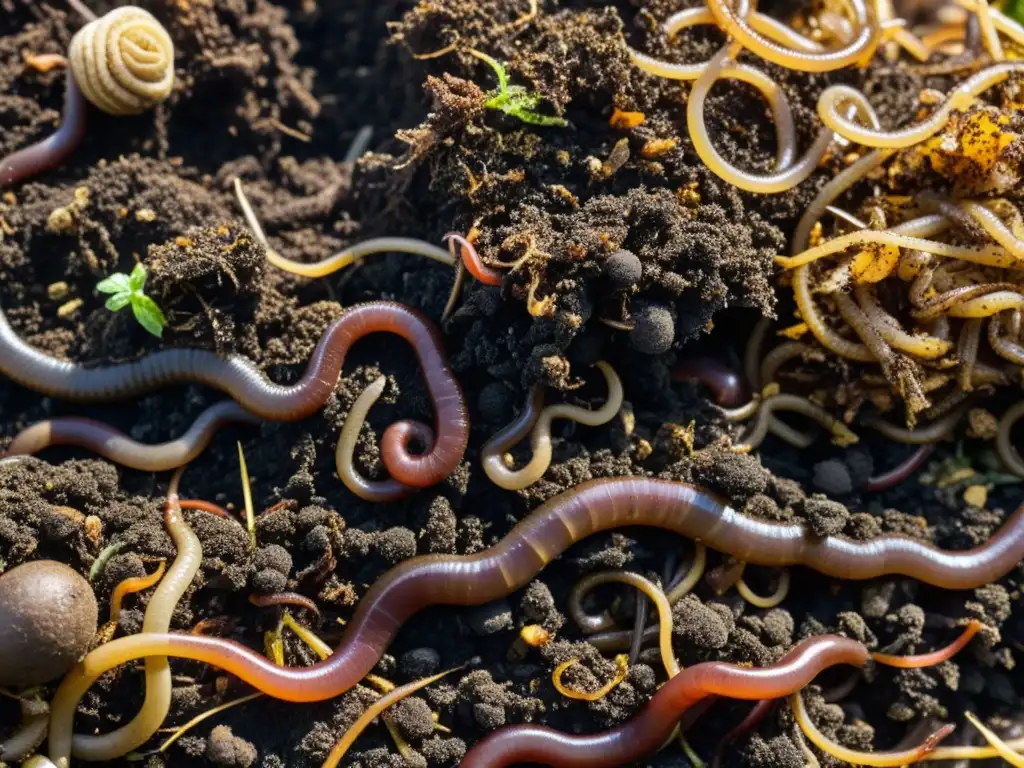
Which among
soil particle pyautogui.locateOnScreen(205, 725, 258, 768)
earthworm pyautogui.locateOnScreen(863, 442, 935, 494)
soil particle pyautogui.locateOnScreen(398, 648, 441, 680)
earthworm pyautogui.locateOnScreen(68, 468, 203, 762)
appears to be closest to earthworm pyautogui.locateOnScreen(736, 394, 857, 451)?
earthworm pyautogui.locateOnScreen(863, 442, 935, 494)

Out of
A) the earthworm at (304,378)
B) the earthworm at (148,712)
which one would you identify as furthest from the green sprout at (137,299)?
the earthworm at (148,712)

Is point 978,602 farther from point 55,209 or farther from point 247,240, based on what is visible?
point 55,209

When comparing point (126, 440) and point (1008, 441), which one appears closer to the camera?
point (126, 440)

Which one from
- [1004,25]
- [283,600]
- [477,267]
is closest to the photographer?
[283,600]

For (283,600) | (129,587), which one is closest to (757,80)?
(283,600)

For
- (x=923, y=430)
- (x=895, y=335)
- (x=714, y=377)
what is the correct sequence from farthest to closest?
1. (x=923, y=430)
2. (x=714, y=377)
3. (x=895, y=335)

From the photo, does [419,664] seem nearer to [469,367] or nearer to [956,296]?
[469,367]
